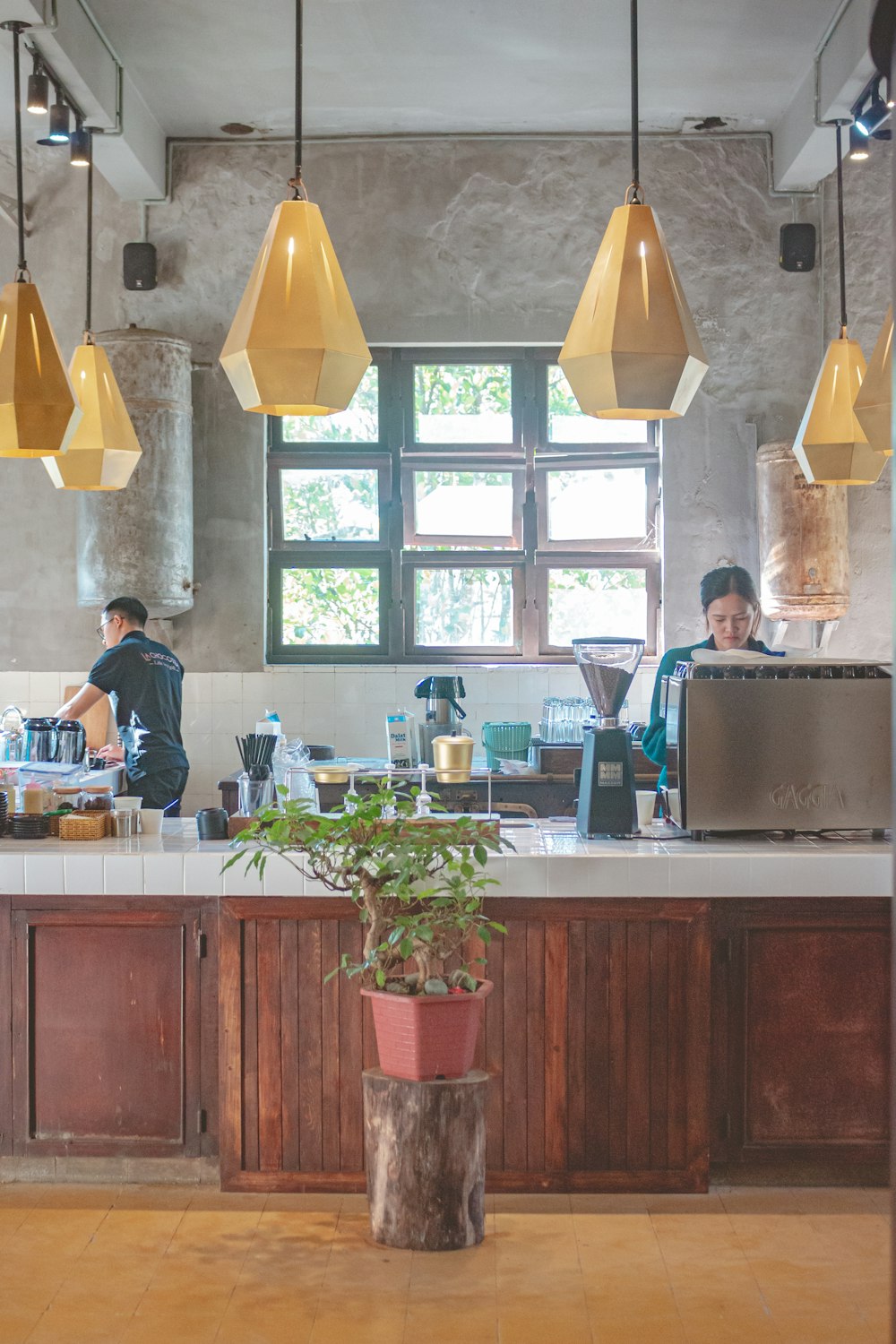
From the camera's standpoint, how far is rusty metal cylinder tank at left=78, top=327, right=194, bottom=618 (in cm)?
634

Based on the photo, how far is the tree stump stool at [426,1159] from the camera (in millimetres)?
3092

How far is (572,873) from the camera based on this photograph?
3.47 m

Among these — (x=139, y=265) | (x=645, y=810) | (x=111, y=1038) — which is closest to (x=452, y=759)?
(x=645, y=810)

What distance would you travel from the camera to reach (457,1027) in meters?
3.12

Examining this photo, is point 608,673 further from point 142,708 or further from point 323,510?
point 323,510

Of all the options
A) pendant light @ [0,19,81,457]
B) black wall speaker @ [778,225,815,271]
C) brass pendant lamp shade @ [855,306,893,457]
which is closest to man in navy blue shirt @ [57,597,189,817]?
pendant light @ [0,19,81,457]

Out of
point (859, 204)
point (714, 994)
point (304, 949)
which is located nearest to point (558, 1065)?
point (714, 994)

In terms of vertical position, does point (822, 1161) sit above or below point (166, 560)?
below

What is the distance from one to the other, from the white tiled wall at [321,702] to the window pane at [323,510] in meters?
0.76

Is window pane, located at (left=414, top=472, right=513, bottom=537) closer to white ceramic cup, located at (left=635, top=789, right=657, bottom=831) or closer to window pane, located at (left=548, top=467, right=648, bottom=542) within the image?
window pane, located at (left=548, top=467, right=648, bottom=542)

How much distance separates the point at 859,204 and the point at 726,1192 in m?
5.22

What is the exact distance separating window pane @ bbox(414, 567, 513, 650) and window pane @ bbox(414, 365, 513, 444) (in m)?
0.73

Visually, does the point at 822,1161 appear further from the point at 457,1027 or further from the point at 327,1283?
the point at 327,1283

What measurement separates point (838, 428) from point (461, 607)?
309 cm
